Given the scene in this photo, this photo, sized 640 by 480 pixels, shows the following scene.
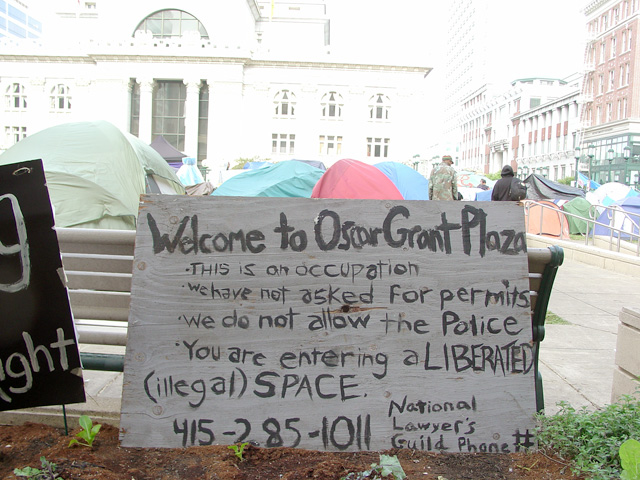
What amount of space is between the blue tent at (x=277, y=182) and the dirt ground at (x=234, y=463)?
36.4ft

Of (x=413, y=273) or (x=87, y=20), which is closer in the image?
(x=413, y=273)

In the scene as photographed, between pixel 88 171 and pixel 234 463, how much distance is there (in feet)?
23.9

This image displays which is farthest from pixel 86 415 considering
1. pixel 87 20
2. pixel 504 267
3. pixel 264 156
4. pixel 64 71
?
pixel 87 20

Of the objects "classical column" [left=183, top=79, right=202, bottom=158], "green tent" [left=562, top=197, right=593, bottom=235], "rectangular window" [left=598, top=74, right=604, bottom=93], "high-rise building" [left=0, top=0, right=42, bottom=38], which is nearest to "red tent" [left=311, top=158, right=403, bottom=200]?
"green tent" [left=562, top=197, right=593, bottom=235]

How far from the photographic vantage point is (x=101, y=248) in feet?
9.70

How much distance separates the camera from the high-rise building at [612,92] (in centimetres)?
6128

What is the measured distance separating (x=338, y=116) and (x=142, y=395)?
65419mm

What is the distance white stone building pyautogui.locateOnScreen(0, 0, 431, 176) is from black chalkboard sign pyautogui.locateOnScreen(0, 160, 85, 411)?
6150 centimetres

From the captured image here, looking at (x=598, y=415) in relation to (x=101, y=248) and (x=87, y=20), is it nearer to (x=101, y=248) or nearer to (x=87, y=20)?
(x=101, y=248)

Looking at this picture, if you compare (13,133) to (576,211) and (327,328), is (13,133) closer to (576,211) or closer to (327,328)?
(576,211)

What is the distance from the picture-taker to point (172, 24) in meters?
68.5

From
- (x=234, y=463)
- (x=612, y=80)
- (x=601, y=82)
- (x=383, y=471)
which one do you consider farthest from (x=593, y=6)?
(x=234, y=463)

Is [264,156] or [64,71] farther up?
[64,71]

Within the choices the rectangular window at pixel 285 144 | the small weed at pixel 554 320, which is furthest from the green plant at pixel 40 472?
the rectangular window at pixel 285 144
